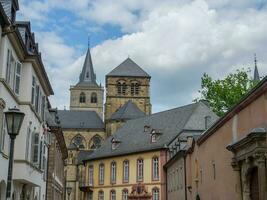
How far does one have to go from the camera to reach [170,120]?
66.9m

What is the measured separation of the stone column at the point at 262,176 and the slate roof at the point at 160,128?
4147 centimetres

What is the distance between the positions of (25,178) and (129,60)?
310 feet

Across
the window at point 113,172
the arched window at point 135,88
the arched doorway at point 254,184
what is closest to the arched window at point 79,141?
the arched window at point 135,88

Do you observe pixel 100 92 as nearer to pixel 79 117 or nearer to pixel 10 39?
pixel 79 117

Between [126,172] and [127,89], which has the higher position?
[127,89]

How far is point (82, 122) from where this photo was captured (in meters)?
109

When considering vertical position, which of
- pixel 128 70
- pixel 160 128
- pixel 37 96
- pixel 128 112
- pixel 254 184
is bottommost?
pixel 254 184

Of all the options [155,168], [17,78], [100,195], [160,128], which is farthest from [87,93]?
[17,78]

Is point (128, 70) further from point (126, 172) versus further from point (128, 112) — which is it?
point (126, 172)

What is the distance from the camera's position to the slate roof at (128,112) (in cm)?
9851

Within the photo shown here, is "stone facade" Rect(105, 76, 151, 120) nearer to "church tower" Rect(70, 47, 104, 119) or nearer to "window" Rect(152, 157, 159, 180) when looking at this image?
"church tower" Rect(70, 47, 104, 119)

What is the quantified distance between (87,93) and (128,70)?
1217 inches

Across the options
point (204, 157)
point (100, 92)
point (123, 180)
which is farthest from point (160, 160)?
point (100, 92)

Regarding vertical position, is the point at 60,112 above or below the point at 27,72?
above
